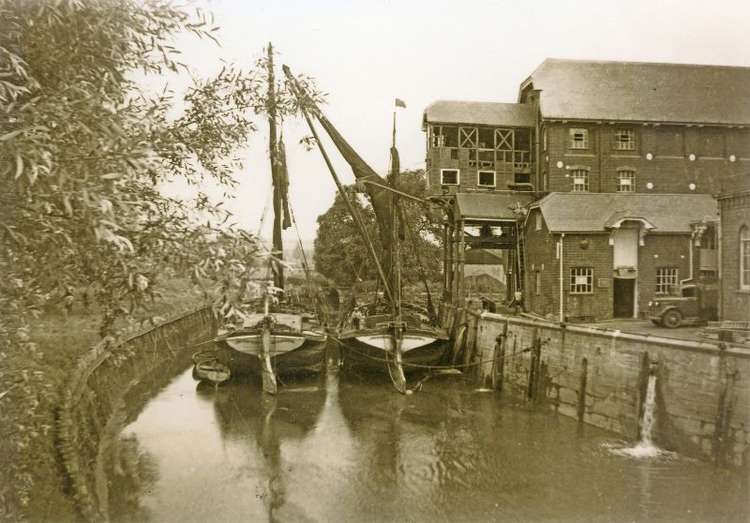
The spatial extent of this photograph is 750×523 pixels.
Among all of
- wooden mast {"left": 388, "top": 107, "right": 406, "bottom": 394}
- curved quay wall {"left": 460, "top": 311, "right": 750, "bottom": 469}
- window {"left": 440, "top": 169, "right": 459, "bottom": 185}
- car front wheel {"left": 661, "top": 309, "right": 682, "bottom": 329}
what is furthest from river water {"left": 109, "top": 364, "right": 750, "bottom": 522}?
window {"left": 440, "top": 169, "right": 459, "bottom": 185}

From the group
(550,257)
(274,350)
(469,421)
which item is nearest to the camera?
(469,421)

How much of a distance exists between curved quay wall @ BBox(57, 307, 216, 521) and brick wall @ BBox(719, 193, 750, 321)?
581 inches

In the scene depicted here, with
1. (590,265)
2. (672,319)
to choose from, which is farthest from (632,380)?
(590,265)

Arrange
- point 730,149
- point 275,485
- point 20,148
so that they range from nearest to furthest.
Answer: point 20,148 → point 275,485 → point 730,149

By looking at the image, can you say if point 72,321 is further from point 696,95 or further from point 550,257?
point 696,95

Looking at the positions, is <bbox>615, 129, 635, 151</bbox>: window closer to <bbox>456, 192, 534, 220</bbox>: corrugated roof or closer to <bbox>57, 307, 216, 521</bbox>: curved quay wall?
<bbox>456, 192, 534, 220</bbox>: corrugated roof

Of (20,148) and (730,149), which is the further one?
(730,149)

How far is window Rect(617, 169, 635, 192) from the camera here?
29391 mm

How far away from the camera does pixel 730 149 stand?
96.6 ft

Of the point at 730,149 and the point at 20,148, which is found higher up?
the point at 730,149

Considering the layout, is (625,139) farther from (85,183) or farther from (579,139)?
(85,183)

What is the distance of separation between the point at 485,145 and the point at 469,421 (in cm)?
1734

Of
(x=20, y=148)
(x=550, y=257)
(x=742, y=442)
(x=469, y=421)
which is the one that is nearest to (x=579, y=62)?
(x=550, y=257)

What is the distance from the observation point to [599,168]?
29172mm
